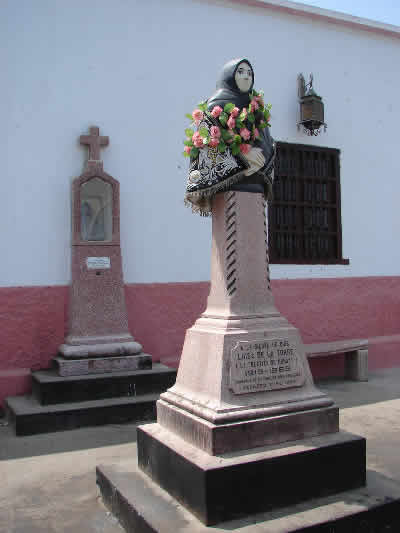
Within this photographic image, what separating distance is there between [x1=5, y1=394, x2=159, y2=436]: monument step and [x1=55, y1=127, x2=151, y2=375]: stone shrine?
0.42m

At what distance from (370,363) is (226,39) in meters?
4.86

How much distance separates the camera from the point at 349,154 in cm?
759

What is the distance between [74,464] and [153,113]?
13.5 ft

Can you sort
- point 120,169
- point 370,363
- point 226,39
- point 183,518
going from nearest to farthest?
point 183,518 < point 120,169 < point 226,39 < point 370,363

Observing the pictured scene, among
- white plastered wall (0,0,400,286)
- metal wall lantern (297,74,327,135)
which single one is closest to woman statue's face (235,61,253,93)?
white plastered wall (0,0,400,286)

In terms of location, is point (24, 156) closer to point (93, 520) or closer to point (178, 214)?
point (178, 214)

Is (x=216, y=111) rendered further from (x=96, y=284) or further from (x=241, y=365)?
(x=96, y=284)

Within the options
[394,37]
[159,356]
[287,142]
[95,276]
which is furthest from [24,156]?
[394,37]

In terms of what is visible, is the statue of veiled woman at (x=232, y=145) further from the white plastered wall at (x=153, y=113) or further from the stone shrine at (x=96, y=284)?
the white plastered wall at (x=153, y=113)

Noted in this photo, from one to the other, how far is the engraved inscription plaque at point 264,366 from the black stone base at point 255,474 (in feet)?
1.13

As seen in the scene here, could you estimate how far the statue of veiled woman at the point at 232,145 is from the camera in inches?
126

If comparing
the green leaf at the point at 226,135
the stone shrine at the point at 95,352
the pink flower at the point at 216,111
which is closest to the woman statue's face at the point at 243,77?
the pink flower at the point at 216,111

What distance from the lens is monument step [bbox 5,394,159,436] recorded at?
15.3 ft

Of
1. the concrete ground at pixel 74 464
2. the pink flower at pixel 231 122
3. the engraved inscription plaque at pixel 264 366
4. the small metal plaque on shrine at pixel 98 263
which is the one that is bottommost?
the concrete ground at pixel 74 464
